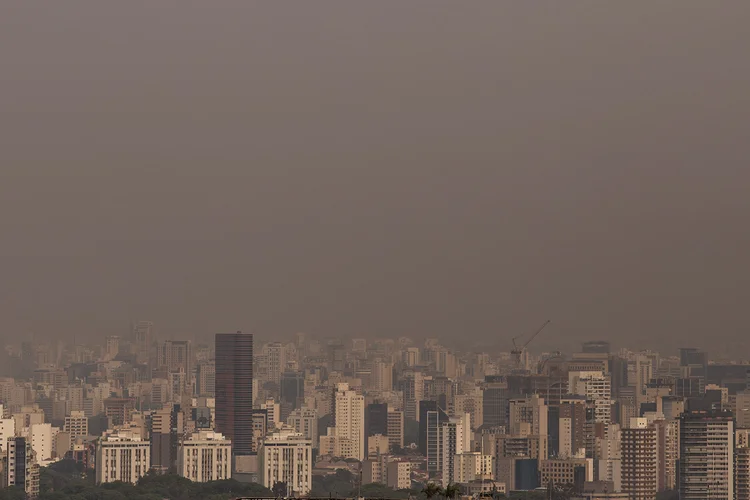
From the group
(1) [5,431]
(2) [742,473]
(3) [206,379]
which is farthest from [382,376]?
(2) [742,473]

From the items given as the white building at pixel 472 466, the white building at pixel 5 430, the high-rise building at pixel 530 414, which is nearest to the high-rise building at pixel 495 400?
the high-rise building at pixel 530 414

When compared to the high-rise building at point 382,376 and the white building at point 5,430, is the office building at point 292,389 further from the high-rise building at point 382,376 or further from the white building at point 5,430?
the white building at point 5,430

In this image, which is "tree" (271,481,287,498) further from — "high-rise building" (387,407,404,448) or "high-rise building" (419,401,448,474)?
"high-rise building" (387,407,404,448)

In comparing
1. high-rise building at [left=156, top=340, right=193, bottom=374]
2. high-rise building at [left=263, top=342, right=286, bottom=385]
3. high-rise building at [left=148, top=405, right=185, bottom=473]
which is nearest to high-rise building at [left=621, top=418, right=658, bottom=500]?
high-rise building at [left=263, top=342, right=286, bottom=385]

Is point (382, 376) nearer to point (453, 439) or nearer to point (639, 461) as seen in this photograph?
point (453, 439)

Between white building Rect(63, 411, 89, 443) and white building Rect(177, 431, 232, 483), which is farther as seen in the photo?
white building Rect(63, 411, 89, 443)

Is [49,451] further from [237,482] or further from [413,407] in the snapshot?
[413,407]

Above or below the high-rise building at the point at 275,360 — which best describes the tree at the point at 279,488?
below
